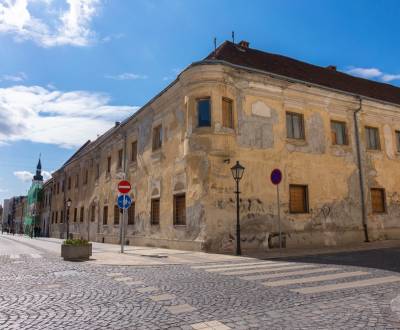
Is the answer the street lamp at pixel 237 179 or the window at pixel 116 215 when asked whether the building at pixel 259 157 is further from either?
the street lamp at pixel 237 179

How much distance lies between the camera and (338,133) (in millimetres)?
17422

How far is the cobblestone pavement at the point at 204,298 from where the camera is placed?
407 cm

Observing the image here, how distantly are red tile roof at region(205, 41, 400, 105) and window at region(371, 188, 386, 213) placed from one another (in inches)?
221

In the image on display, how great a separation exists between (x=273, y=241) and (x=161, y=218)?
536 centimetres

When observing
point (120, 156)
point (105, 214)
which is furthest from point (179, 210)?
point (105, 214)

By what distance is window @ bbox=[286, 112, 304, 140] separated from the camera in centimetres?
1589

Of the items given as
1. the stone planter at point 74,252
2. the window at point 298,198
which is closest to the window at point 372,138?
the window at point 298,198

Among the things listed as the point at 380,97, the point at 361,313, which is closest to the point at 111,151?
the point at 380,97

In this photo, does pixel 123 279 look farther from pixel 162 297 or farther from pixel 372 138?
pixel 372 138

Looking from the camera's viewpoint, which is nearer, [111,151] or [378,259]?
[378,259]

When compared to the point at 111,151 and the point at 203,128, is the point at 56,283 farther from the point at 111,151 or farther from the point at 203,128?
the point at 111,151

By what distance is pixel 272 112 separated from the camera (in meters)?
15.4

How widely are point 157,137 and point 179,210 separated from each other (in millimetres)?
4893

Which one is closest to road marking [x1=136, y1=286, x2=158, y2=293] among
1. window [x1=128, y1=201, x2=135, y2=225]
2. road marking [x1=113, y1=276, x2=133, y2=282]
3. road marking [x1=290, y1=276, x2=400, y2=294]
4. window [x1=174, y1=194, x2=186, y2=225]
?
road marking [x1=113, y1=276, x2=133, y2=282]
